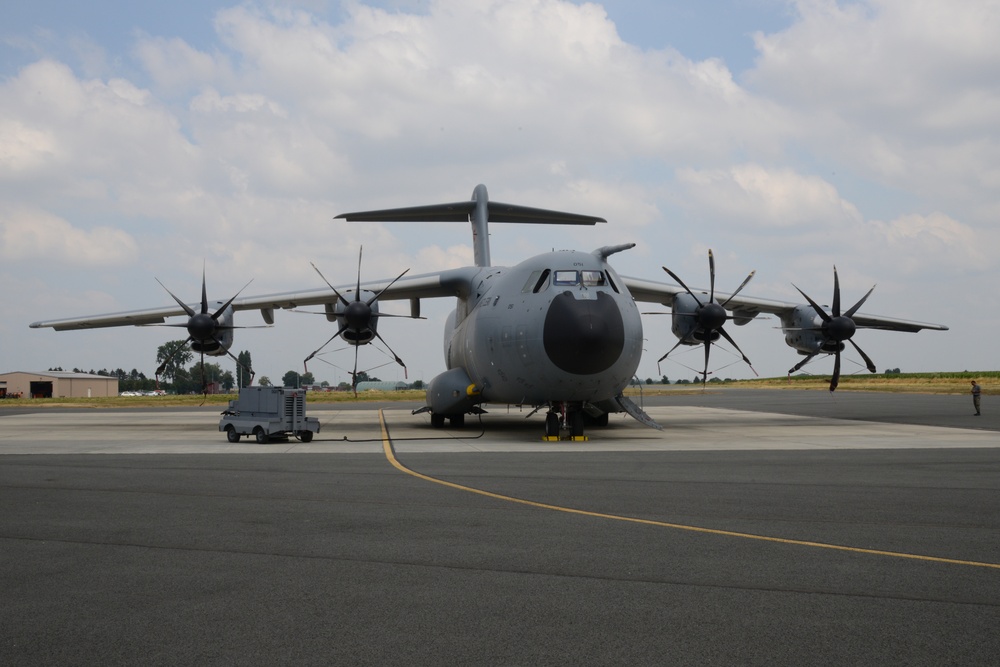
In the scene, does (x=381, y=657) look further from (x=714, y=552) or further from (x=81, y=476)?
(x=81, y=476)

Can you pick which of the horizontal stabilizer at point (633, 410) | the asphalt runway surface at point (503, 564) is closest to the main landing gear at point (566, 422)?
the horizontal stabilizer at point (633, 410)

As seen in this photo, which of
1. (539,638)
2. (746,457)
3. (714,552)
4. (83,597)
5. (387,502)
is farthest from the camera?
(746,457)

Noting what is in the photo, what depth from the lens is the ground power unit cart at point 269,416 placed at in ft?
67.1

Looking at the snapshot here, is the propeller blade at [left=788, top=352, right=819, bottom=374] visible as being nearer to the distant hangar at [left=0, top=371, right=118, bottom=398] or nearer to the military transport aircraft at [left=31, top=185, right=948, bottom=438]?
the military transport aircraft at [left=31, top=185, right=948, bottom=438]

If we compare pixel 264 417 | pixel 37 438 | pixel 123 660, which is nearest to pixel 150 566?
pixel 123 660

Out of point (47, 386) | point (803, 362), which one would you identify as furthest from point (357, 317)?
point (47, 386)

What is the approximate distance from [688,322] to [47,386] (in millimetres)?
97181

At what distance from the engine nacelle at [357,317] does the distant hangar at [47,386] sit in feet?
284

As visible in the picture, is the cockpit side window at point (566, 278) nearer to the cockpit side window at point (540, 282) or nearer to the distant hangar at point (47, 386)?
the cockpit side window at point (540, 282)

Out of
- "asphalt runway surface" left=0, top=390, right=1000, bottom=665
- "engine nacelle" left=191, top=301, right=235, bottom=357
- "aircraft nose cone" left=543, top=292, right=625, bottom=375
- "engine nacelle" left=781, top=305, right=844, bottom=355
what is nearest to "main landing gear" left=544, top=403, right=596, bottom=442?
"aircraft nose cone" left=543, top=292, right=625, bottom=375

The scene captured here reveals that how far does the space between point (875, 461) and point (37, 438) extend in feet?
65.7

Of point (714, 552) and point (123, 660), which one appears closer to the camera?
point (123, 660)

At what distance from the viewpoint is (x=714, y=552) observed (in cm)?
699

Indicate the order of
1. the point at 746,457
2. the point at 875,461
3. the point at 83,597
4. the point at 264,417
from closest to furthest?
the point at 83,597 → the point at 875,461 → the point at 746,457 → the point at 264,417
